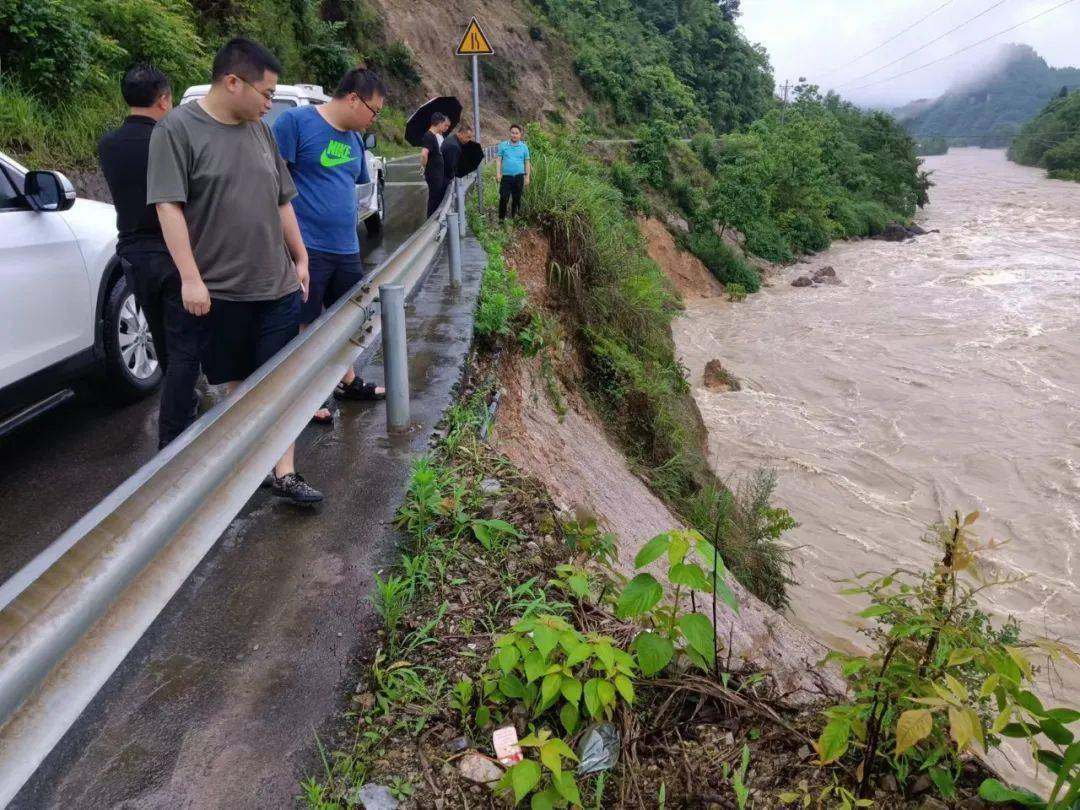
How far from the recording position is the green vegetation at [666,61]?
4384 cm

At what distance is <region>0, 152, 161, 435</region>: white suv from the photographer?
3.59 metres

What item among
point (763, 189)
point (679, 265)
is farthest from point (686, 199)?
point (679, 265)

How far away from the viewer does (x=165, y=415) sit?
332cm

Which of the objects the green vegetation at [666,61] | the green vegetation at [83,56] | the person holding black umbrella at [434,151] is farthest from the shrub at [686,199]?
the person holding black umbrella at [434,151]

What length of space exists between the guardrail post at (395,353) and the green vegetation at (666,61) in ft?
128

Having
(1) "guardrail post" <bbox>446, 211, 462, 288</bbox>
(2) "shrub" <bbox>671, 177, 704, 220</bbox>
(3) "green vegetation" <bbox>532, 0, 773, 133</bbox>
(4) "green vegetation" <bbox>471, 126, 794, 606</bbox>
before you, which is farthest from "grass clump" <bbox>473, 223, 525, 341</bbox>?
(3) "green vegetation" <bbox>532, 0, 773, 133</bbox>

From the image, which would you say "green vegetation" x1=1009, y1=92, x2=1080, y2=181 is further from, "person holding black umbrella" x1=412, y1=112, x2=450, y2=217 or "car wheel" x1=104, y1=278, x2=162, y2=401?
"car wheel" x1=104, y1=278, x2=162, y2=401

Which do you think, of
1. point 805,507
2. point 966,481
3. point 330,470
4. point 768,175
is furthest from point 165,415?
point 768,175

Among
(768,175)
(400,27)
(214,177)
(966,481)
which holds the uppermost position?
(400,27)

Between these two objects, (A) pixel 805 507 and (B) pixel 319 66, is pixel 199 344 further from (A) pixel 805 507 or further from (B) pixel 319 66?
(B) pixel 319 66

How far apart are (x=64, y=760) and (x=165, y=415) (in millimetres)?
1619

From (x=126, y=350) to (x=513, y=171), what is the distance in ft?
22.1

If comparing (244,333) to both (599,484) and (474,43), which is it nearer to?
(599,484)

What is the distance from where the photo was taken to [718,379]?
18281 millimetres
